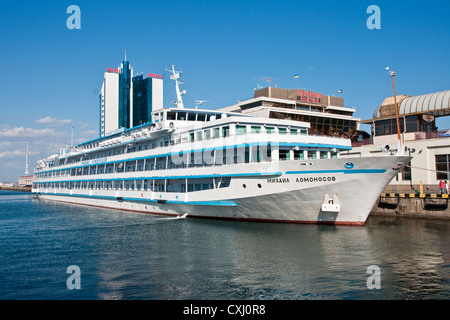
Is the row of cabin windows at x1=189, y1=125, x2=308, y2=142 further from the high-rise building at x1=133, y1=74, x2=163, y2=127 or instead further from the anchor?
the high-rise building at x1=133, y1=74, x2=163, y2=127

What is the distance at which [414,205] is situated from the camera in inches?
1146

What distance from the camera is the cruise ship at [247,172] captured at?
22.0 m

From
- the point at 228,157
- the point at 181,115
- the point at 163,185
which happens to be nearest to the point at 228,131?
the point at 228,157

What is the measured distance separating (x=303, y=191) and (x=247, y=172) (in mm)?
3896

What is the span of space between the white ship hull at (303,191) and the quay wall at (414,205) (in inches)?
337

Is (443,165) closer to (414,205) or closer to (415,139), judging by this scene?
(415,139)

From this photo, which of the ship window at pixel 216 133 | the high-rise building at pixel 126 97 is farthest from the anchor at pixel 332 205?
the high-rise building at pixel 126 97

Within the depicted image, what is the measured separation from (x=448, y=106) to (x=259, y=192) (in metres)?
22.9

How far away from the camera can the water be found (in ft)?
39.3

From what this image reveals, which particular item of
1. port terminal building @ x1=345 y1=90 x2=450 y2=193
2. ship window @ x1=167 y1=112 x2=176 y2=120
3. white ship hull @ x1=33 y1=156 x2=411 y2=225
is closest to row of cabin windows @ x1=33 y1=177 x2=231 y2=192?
white ship hull @ x1=33 y1=156 x2=411 y2=225

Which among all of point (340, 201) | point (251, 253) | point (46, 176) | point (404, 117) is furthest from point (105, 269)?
point (46, 176)

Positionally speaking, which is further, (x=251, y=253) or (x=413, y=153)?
(x=413, y=153)

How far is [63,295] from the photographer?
11.8 m

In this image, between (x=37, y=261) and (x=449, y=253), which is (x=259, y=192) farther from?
(x=37, y=261)
